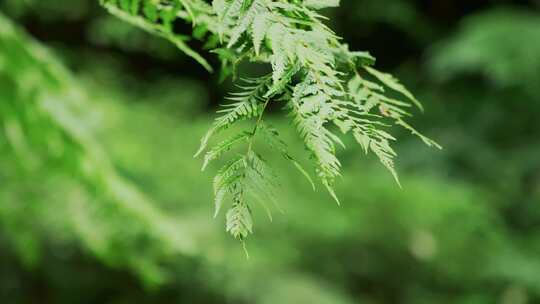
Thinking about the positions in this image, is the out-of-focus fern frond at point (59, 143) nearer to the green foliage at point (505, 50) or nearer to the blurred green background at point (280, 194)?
the blurred green background at point (280, 194)

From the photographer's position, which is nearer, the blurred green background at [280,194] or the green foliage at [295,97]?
the green foliage at [295,97]

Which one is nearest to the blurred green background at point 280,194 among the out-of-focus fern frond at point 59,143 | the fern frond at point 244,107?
the out-of-focus fern frond at point 59,143

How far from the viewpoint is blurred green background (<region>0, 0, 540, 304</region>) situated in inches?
76.4

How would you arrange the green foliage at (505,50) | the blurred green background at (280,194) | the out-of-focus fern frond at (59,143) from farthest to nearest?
the green foliage at (505,50), the blurred green background at (280,194), the out-of-focus fern frond at (59,143)

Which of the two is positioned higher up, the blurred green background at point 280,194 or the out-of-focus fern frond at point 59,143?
the out-of-focus fern frond at point 59,143

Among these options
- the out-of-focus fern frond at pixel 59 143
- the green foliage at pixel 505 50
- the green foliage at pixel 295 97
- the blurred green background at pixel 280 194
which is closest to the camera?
the green foliage at pixel 295 97

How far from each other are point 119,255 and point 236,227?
5.60 feet

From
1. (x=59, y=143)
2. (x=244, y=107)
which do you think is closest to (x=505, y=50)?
(x=59, y=143)

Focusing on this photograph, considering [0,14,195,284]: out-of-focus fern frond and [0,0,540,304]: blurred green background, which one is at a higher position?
[0,14,195,284]: out-of-focus fern frond

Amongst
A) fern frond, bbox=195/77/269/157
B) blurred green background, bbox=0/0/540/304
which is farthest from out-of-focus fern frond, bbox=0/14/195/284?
fern frond, bbox=195/77/269/157

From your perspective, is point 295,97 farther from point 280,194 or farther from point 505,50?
point 505,50

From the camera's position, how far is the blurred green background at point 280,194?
194 centimetres

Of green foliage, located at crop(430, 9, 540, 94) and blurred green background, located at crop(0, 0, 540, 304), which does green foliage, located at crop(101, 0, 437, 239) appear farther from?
green foliage, located at crop(430, 9, 540, 94)

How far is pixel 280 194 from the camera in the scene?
3.74 m
